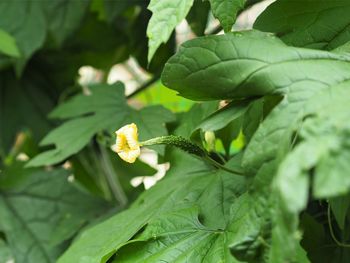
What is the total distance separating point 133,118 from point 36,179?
1.25 feet

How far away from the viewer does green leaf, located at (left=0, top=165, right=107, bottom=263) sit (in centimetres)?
108

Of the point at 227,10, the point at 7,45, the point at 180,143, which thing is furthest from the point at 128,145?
the point at 7,45

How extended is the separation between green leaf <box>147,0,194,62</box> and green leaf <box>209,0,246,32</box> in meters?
0.04

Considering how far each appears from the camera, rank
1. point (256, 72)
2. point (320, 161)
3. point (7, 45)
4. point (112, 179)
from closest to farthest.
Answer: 1. point (320, 161)
2. point (256, 72)
3. point (7, 45)
4. point (112, 179)

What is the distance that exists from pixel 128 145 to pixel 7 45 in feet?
1.97

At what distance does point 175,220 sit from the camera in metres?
0.63

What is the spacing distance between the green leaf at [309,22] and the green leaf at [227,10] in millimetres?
53

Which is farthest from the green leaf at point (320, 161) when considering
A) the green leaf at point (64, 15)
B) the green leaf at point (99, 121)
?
the green leaf at point (64, 15)

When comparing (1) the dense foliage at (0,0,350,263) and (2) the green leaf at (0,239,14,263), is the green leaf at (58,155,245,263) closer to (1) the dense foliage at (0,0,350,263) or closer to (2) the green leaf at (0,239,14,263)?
(1) the dense foliage at (0,0,350,263)

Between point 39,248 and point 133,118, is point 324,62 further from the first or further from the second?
point 39,248

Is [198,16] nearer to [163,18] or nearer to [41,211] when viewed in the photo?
[163,18]

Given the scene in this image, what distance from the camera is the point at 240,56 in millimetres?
521

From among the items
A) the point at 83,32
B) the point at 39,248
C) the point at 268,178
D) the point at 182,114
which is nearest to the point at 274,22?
the point at 268,178

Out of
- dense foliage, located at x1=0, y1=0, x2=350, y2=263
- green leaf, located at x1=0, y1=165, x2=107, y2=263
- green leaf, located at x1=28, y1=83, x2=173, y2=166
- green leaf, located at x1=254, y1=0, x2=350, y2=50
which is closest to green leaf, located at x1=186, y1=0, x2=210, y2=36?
dense foliage, located at x1=0, y1=0, x2=350, y2=263
